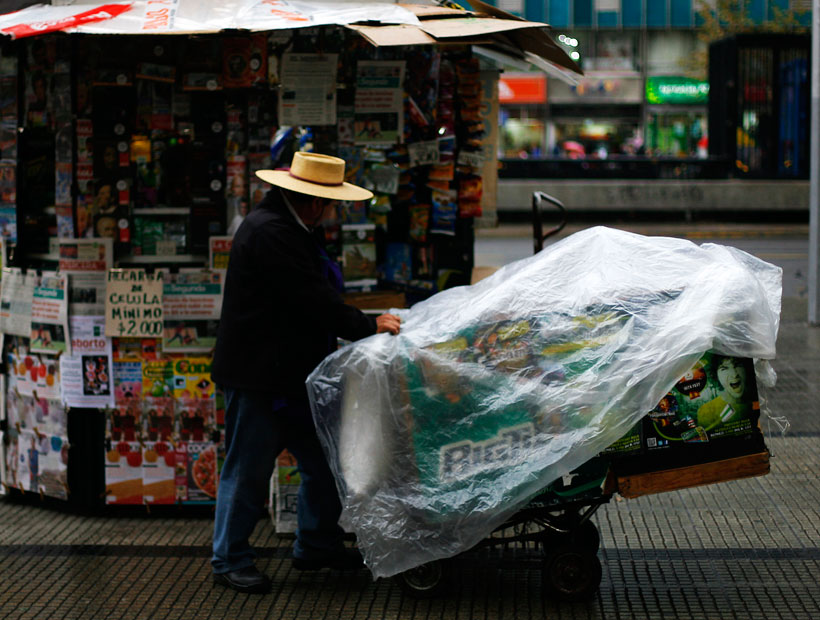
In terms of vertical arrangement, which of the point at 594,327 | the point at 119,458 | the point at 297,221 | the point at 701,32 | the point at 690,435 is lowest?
the point at 119,458

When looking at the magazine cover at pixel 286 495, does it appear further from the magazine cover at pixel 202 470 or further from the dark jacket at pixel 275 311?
the dark jacket at pixel 275 311

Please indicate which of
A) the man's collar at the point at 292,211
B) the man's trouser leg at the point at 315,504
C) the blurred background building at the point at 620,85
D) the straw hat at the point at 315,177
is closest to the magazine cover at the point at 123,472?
the man's trouser leg at the point at 315,504

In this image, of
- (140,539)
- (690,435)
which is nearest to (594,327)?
(690,435)

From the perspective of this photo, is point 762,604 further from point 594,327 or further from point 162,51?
point 162,51

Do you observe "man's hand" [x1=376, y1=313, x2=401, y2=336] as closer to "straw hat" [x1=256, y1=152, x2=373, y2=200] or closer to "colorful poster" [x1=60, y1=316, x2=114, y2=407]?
"straw hat" [x1=256, y1=152, x2=373, y2=200]

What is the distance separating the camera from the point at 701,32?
3534 cm

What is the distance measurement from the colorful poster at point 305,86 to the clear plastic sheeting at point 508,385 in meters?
1.42

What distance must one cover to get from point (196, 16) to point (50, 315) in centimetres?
163

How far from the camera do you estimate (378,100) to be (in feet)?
17.3

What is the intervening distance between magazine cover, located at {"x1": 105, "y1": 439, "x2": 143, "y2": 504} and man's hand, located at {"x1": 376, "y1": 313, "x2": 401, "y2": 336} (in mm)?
1691

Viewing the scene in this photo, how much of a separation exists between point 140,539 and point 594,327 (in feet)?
7.92

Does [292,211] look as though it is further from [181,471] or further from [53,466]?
[53,466]

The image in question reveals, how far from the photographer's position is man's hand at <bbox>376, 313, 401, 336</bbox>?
4.25 m

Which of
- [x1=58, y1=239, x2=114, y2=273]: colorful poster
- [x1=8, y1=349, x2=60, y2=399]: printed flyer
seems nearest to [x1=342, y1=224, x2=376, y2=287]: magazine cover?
[x1=58, y1=239, x2=114, y2=273]: colorful poster
